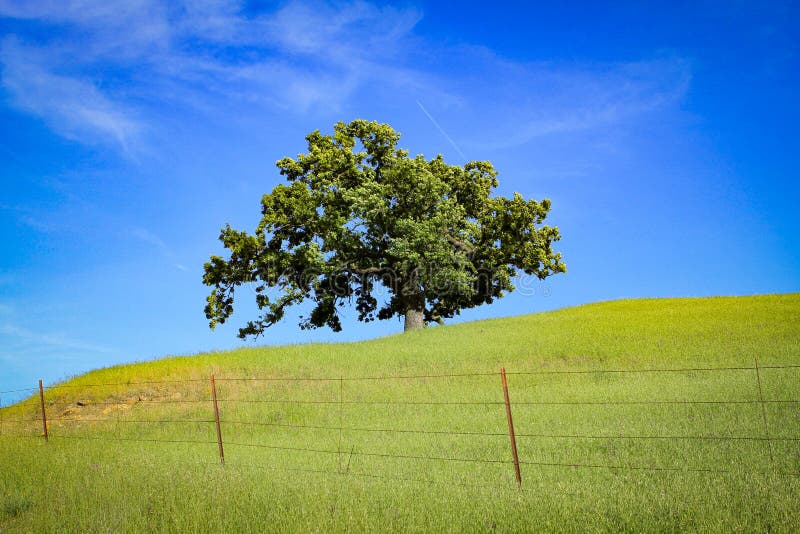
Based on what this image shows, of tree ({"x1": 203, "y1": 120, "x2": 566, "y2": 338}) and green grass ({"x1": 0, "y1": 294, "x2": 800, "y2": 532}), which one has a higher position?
tree ({"x1": 203, "y1": 120, "x2": 566, "y2": 338})

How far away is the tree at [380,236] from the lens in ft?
106

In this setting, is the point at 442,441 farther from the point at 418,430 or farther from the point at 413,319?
the point at 413,319

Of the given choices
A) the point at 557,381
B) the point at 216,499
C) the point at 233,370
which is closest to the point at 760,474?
the point at 216,499

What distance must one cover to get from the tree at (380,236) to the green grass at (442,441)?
5035 millimetres

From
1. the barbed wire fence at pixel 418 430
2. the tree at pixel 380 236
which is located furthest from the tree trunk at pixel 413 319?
the barbed wire fence at pixel 418 430

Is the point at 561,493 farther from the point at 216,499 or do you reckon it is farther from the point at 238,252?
the point at 238,252

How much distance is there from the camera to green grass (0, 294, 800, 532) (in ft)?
23.9

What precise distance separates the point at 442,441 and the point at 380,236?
2119 cm

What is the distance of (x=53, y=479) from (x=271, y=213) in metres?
23.3

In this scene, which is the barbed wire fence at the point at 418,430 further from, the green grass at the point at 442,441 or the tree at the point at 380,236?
the tree at the point at 380,236

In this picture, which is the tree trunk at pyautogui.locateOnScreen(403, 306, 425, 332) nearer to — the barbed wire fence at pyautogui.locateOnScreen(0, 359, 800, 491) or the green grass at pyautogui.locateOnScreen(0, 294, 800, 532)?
the green grass at pyautogui.locateOnScreen(0, 294, 800, 532)

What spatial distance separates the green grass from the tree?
503 cm

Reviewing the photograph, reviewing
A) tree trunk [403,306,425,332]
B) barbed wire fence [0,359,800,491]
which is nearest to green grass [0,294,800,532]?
barbed wire fence [0,359,800,491]

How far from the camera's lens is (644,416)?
14.4 metres
